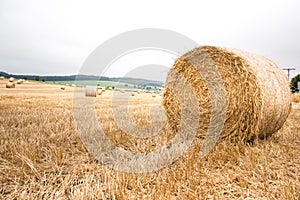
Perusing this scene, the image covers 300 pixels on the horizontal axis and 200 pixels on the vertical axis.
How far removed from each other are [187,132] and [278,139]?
1.43 m

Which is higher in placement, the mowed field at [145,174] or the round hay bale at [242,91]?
the round hay bale at [242,91]

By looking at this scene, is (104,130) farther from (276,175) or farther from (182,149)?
(276,175)

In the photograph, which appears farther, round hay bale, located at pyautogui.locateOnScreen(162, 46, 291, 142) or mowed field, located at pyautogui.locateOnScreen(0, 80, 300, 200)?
round hay bale, located at pyautogui.locateOnScreen(162, 46, 291, 142)

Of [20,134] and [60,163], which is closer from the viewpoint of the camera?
[60,163]

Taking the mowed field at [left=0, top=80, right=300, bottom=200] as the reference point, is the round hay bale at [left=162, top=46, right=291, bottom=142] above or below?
above

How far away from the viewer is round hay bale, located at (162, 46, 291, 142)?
3254mm

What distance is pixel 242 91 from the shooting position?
11.3 feet

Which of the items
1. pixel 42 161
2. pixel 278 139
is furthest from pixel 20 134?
pixel 278 139

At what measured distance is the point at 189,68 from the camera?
4.12 m

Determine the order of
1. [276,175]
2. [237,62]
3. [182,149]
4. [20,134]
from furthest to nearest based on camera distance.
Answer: [237,62] < [20,134] < [182,149] < [276,175]

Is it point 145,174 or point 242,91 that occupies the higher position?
point 242,91

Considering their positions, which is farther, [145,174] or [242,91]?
[242,91]

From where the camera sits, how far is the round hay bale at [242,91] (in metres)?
3.25

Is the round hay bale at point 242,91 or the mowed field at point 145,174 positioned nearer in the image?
the mowed field at point 145,174
